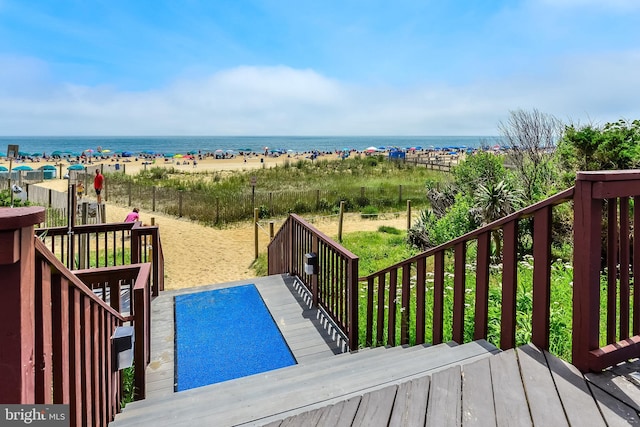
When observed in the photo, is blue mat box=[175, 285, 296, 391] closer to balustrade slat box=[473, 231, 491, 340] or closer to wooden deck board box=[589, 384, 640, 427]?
balustrade slat box=[473, 231, 491, 340]

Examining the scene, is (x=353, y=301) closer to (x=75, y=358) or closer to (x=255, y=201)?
(x=75, y=358)

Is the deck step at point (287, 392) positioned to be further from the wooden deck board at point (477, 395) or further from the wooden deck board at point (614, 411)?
the wooden deck board at point (614, 411)

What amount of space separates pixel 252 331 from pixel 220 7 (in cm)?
1074

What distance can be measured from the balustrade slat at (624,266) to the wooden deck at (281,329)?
2554mm

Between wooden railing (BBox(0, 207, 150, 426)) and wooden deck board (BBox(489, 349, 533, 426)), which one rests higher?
wooden railing (BBox(0, 207, 150, 426))

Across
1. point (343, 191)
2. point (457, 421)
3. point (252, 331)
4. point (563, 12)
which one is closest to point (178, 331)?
point (252, 331)

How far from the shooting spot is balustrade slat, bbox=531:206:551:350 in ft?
6.95

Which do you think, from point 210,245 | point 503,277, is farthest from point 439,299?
point 210,245

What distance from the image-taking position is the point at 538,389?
192 centimetres

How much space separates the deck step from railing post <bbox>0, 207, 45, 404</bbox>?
1149 millimetres

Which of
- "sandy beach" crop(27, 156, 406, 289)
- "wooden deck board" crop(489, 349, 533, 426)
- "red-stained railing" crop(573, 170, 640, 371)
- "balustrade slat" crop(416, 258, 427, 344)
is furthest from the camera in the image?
"sandy beach" crop(27, 156, 406, 289)

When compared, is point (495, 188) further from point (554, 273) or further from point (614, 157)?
point (554, 273)

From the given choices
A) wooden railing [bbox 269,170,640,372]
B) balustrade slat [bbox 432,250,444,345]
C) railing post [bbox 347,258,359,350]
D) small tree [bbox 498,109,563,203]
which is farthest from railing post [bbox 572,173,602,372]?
small tree [bbox 498,109,563,203]

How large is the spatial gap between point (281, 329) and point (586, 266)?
3333 millimetres
